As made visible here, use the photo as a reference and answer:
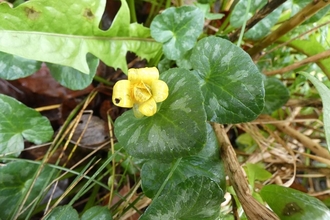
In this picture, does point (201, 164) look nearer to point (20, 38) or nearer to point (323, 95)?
point (323, 95)

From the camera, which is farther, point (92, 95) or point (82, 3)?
point (92, 95)

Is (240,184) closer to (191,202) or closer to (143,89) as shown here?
(191,202)

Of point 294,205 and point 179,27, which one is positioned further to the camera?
point 179,27

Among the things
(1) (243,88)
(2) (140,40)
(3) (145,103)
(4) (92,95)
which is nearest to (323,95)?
(1) (243,88)

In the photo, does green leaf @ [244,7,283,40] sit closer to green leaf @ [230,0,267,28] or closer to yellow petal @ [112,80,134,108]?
green leaf @ [230,0,267,28]

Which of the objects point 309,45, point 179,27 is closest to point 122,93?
point 179,27

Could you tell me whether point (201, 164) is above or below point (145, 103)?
below

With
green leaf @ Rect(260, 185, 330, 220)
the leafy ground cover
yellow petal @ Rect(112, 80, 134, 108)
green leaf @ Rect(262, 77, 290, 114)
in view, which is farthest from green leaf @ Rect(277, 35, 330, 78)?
yellow petal @ Rect(112, 80, 134, 108)
